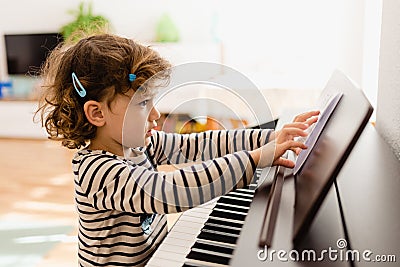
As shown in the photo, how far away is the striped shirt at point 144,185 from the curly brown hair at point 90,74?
0.08 m

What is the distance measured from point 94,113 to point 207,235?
364 mm

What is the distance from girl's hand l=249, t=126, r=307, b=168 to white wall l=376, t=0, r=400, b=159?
0.75 ft

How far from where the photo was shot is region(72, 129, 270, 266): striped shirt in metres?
0.91

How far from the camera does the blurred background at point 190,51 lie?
126 inches

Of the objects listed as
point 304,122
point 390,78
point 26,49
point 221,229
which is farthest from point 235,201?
point 26,49

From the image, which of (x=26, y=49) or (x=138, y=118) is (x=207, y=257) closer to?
(x=138, y=118)

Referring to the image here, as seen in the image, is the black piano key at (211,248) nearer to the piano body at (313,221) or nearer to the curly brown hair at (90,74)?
the piano body at (313,221)

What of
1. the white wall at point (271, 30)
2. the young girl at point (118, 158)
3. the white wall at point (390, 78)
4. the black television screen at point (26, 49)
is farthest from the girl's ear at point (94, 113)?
the black television screen at point (26, 49)

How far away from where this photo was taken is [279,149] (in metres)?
0.95

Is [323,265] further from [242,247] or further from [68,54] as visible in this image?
[68,54]

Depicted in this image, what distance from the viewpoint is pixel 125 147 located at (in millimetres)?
1088

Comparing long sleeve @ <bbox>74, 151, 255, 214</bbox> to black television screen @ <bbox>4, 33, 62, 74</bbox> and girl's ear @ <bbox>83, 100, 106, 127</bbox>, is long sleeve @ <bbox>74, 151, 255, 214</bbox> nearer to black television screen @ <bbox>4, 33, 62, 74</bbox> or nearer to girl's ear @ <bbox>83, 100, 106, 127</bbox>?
girl's ear @ <bbox>83, 100, 106, 127</bbox>

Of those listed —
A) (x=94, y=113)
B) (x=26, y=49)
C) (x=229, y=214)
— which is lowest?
(x=26, y=49)

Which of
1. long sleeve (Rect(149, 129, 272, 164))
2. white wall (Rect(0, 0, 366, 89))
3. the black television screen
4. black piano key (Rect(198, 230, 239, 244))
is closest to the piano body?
black piano key (Rect(198, 230, 239, 244))
